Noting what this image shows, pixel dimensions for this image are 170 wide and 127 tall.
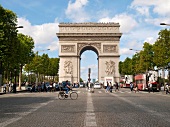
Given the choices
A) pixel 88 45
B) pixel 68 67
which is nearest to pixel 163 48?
pixel 88 45

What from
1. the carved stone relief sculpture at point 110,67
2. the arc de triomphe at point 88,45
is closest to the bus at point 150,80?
the carved stone relief sculpture at point 110,67

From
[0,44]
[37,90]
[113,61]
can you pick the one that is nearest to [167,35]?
[37,90]

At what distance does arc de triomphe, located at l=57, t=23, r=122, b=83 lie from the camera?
88500 mm

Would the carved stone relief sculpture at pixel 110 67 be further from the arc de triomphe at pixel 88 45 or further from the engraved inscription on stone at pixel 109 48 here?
the engraved inscription on stone at pixel 109 48

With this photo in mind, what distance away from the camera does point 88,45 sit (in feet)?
294

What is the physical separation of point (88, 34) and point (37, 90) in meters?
38.9

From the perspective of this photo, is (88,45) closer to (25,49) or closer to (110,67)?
(110,67)

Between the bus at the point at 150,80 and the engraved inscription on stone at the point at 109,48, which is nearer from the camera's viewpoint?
the bus at the point at 150,80

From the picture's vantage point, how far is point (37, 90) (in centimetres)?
5234

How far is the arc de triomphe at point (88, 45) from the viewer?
290 ft

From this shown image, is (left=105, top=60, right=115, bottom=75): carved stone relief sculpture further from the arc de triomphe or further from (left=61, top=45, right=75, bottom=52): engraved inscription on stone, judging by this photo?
(left=61, top=45, right=75, bottom=52): engraved inscription on stone

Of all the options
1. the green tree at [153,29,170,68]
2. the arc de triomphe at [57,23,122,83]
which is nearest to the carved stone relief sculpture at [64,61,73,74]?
the arc de triomphe at [57,23,122,83]

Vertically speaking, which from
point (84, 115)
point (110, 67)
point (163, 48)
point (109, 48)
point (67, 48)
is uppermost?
point (67, 48)

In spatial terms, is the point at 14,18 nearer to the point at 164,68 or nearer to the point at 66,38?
the point at 164,68
